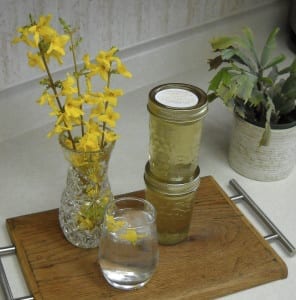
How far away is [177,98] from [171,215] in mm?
171

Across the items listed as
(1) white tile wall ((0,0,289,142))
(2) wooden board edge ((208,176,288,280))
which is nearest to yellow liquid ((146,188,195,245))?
(2) wooden board edge ((208,176,288,280))

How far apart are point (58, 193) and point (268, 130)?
350mm

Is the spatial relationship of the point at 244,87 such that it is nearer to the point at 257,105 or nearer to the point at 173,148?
the point at 257,105

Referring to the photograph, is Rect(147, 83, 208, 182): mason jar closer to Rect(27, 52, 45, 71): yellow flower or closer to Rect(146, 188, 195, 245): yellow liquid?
Rect(146, 188, 195, 245): yellow liquid

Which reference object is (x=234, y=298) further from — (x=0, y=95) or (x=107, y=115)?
(x=0, y=95)

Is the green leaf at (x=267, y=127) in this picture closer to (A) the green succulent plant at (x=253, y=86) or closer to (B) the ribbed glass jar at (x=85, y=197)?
(A) the green succulent plant at (x=253, y=86)

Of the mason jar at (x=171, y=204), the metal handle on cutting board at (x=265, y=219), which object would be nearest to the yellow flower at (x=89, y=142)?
the mason jar at (x=171, y=204)

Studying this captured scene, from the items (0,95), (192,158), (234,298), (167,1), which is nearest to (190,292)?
(234,298)

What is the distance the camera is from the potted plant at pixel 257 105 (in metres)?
1.00

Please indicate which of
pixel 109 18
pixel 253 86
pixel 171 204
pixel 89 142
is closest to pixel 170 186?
pixel 171 204

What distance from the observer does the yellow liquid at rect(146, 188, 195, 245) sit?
2.87ft

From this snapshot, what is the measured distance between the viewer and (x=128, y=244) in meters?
0.79

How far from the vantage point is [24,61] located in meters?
1.11

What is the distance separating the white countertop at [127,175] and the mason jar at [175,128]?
19 cm
